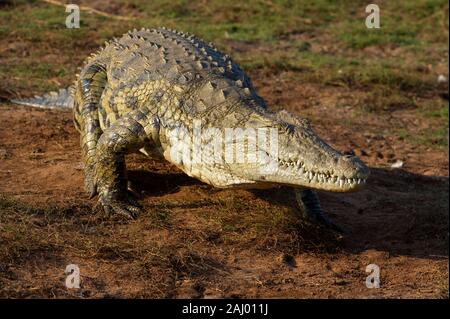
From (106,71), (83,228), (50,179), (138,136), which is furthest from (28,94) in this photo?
(83,228)

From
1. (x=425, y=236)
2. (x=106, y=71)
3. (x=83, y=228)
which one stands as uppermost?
(x=106, y=71)

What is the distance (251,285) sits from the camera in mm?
5000

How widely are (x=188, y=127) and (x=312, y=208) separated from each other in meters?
1.39

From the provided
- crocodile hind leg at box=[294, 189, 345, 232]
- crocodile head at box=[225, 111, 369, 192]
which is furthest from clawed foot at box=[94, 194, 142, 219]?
crocodile hind leg at box=[294, 189, 345, 232]

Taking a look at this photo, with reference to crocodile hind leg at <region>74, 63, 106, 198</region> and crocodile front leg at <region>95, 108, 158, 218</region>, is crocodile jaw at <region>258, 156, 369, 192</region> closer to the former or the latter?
crocodile front leg at <region>95, 108, 158, 218</region>

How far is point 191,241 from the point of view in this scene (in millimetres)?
5461

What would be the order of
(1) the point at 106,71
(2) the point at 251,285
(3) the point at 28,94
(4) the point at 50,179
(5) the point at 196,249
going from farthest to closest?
1. (3) the point at 28,94
2. (1) the point at 106,71
3. (4) the point at 50,179
4. (5) the point at 196,249
5. (2) the point at 251,285

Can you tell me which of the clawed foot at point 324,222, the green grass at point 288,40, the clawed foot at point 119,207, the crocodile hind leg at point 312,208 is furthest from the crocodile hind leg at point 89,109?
the green grass at point 288,40

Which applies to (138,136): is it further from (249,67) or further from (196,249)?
(249,67)

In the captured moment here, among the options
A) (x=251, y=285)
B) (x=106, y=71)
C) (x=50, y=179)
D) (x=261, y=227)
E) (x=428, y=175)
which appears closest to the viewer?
(x=251, y=285)

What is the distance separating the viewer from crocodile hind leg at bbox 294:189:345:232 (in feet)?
20.8

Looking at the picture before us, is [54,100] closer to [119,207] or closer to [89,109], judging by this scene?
[89,109]

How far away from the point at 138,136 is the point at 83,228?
38.6 inches

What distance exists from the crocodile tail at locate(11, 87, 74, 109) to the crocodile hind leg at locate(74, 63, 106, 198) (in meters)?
1.24
